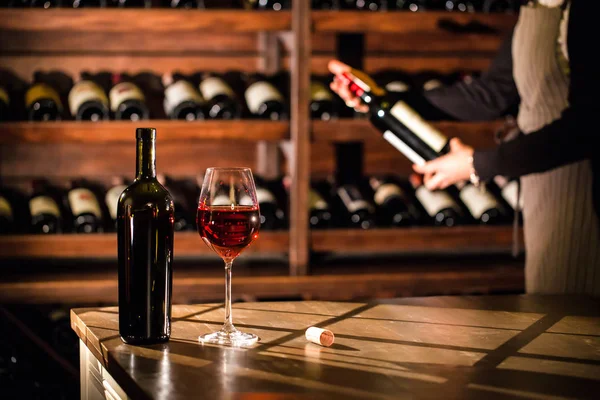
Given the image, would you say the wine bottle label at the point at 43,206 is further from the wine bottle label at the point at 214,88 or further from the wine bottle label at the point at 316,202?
the wine bottle label at the point at 316,202

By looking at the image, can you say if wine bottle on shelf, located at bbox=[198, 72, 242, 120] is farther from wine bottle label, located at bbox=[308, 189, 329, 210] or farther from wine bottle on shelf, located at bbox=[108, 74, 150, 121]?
wine bottle label, located at bbox=[308, 189, 329, 210]

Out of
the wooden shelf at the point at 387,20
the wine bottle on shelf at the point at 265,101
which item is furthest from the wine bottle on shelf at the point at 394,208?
the wooden shelf at the point at 387,20

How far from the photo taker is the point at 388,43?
3088 millimetres

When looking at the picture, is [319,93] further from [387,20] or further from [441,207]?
[441,207]

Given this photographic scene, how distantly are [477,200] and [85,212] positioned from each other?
49.8 inches

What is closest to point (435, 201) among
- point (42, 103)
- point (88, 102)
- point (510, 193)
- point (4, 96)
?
point (510, 193)

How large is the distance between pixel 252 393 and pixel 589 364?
1.43 ft

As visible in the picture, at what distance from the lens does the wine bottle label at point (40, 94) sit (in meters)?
2.58

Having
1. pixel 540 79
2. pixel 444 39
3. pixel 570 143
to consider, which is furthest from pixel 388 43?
pixel 570 143

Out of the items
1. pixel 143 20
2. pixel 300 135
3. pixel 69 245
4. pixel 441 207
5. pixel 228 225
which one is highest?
pixel 143 20

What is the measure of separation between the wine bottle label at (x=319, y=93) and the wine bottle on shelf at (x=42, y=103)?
0.81m

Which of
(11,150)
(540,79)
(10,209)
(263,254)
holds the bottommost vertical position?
(263,254)

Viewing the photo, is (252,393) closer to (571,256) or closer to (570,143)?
(570,143)

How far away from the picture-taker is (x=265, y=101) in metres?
2.65
